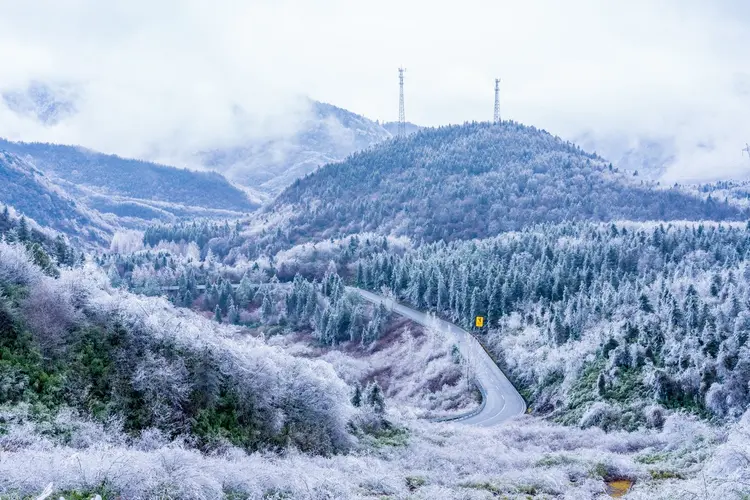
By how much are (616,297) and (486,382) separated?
21.2m

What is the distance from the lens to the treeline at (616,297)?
2158 inches

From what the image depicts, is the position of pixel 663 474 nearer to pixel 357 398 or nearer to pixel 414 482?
Answer: pixel 414 482

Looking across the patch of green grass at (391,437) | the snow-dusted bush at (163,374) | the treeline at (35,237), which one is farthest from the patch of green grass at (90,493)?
the treeline at (35,237)

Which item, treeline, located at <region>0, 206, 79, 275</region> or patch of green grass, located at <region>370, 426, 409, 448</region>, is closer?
patch of green grass, located at <region>370, 426, 409, 448</region>

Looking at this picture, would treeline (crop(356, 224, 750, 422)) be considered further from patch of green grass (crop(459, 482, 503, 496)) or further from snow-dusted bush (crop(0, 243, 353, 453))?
snow-dusted bush (crop(0, 243, 353, 453))

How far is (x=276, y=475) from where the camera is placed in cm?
2336

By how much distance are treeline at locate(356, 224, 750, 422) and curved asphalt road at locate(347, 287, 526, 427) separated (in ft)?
9.04

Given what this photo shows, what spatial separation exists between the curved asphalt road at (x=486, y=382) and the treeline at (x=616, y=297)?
9.04 feet

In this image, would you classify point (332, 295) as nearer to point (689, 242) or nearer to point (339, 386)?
point (689, 242)

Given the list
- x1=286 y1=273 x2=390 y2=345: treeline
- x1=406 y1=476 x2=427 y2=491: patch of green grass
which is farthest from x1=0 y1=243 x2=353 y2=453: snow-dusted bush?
x1=286 y1=273 x2=390 y2=345: treeline

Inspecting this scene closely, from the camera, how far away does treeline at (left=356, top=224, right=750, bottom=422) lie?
54.8 meters

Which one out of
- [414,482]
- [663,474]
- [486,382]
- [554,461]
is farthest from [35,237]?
[663,474]

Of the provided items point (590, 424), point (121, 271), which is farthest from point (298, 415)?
point (121, 271)

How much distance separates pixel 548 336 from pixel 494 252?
47.6 m
